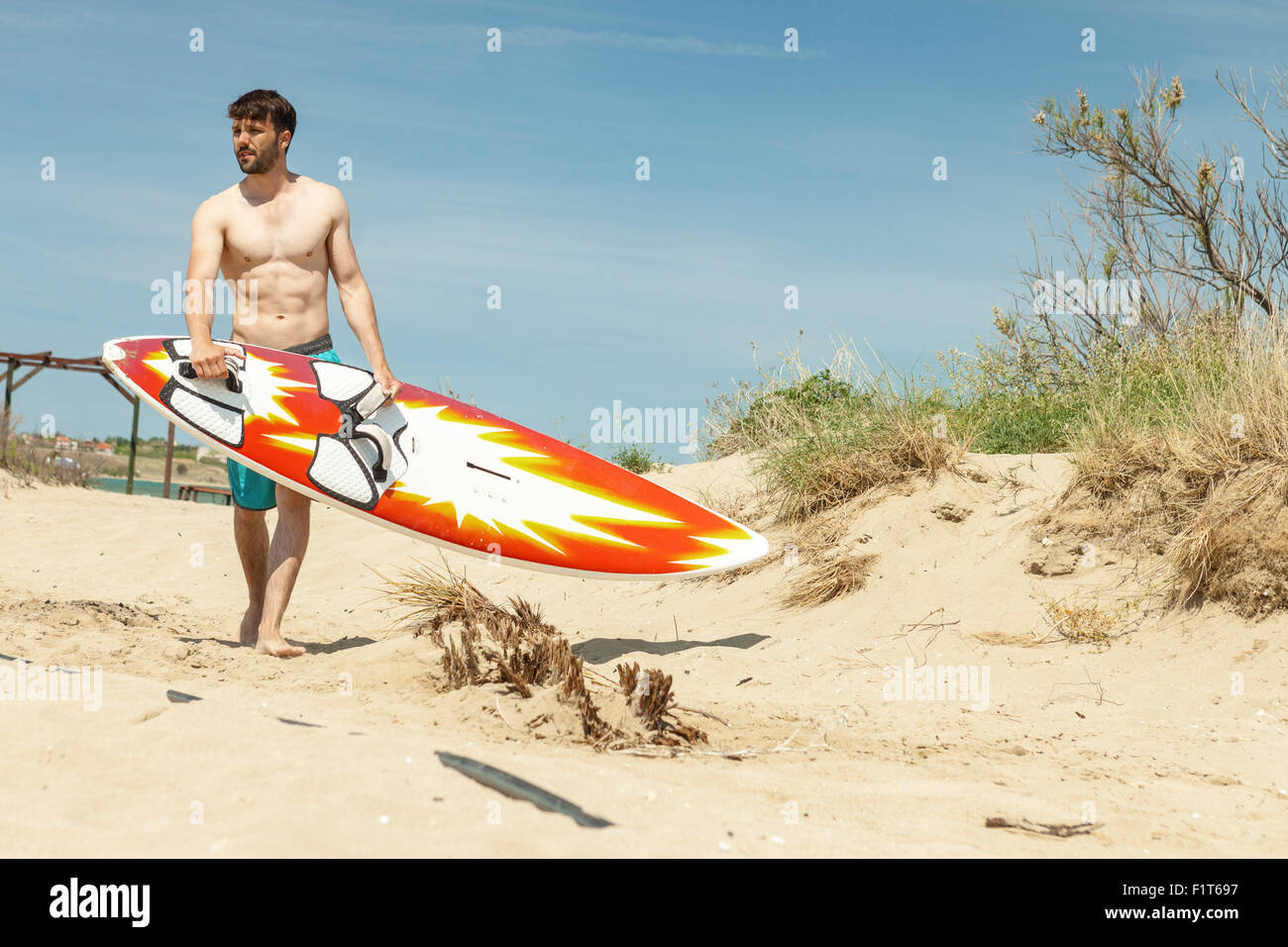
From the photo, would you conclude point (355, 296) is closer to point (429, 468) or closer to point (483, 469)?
point (429, 468)

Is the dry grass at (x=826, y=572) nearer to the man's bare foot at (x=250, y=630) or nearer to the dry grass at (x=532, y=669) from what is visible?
the dry grass at (x=532, y=669)

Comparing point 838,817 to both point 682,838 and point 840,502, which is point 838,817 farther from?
point 840,502

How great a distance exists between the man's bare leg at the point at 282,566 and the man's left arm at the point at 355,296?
604 mm

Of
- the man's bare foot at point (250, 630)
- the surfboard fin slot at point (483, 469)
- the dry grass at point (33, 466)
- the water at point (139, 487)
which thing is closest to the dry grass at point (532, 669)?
the surfboard fin slot at point (483, 469)

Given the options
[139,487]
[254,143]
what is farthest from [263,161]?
[139,487]

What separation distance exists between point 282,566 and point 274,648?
1.09ft

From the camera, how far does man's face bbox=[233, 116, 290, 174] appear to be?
405cm

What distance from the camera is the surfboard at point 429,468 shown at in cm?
423

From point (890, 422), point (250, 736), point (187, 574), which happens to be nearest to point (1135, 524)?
point (890, 422)

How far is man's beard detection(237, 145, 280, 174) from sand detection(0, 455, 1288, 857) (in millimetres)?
1893

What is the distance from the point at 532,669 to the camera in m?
3.09

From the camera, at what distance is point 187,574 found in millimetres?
6398
